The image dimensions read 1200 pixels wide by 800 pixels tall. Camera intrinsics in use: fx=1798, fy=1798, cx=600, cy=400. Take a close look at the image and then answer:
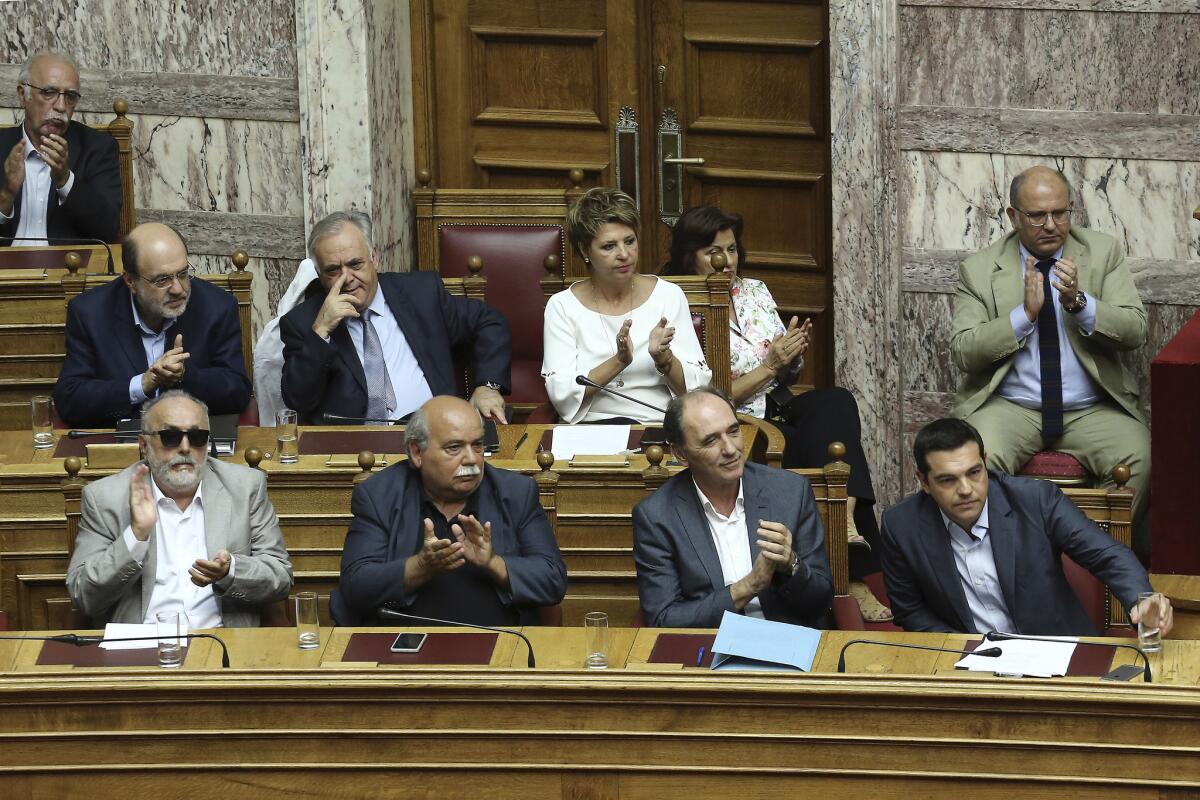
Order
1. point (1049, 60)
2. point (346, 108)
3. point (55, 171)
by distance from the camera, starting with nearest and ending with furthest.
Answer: point (1049, 60)
point (55, 171)
point (346, 108)

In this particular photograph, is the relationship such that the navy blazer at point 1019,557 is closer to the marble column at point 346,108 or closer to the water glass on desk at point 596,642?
the water glass on desk at point 596,642

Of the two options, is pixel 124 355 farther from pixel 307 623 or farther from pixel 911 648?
pixel 911 648

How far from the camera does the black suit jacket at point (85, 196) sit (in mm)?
5941

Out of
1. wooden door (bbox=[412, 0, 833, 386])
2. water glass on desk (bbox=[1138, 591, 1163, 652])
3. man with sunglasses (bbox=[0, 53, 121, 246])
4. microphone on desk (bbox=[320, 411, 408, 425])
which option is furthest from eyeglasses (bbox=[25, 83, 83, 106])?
water glass on desk (bbox=[1138, 591, 1163, 652])

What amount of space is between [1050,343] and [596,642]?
241cm

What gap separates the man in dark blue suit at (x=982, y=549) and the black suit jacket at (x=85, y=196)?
10.4 feet

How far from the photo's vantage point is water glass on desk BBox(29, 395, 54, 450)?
458 centimetres

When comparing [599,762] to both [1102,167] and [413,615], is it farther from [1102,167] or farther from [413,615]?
[1102,167]

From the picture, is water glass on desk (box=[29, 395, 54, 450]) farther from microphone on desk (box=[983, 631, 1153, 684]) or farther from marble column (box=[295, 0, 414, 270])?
microphone on desk (box=[983, 631, 1153, 684])

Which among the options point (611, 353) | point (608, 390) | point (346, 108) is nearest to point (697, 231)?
point (611, 353)

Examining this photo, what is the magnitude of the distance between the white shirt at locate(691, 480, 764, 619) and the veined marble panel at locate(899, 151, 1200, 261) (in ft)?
7.19

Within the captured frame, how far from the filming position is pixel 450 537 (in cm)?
395

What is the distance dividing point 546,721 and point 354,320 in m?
2.22

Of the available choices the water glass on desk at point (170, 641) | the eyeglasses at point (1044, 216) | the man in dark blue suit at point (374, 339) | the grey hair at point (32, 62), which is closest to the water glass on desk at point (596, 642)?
the water glass on desk at point (170, 641)
